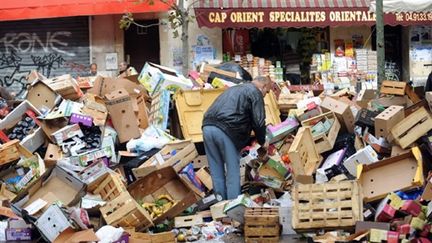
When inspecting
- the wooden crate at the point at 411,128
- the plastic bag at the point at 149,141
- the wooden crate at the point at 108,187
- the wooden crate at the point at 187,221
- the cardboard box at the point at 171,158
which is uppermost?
the wooden crate at the point at 411,128

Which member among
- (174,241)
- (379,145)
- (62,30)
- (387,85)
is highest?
(62,30)

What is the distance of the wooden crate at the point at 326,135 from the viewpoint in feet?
30.3

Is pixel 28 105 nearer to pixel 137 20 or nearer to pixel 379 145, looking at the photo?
pixel 379 145

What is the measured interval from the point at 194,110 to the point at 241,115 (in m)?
1.89

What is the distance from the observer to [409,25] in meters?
17.6

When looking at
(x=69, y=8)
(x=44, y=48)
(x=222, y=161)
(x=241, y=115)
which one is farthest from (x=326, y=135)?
(x=44, y=48)

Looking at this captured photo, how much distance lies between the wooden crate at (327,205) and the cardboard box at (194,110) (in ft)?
10.0

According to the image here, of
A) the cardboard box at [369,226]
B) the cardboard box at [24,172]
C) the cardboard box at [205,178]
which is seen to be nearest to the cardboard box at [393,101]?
the cardboard box at [205,178]

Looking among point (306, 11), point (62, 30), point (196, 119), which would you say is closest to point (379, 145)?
point (196, 119)

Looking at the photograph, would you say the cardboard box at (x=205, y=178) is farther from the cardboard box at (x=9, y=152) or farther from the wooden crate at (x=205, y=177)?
the cardboard box at (x=9, y=152)

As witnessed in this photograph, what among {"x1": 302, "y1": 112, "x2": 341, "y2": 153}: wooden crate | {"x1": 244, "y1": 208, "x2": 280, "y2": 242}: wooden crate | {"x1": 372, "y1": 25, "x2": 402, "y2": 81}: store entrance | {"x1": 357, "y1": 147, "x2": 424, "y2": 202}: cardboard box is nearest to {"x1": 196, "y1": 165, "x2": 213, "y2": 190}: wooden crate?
{"x1": 302, "y1": 112, "x2": 341, "y2": 153}: wooden crate

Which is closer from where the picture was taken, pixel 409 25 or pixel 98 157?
pixel 98 157

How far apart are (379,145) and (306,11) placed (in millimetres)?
8472

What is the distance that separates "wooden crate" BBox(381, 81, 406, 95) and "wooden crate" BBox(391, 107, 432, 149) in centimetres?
102
